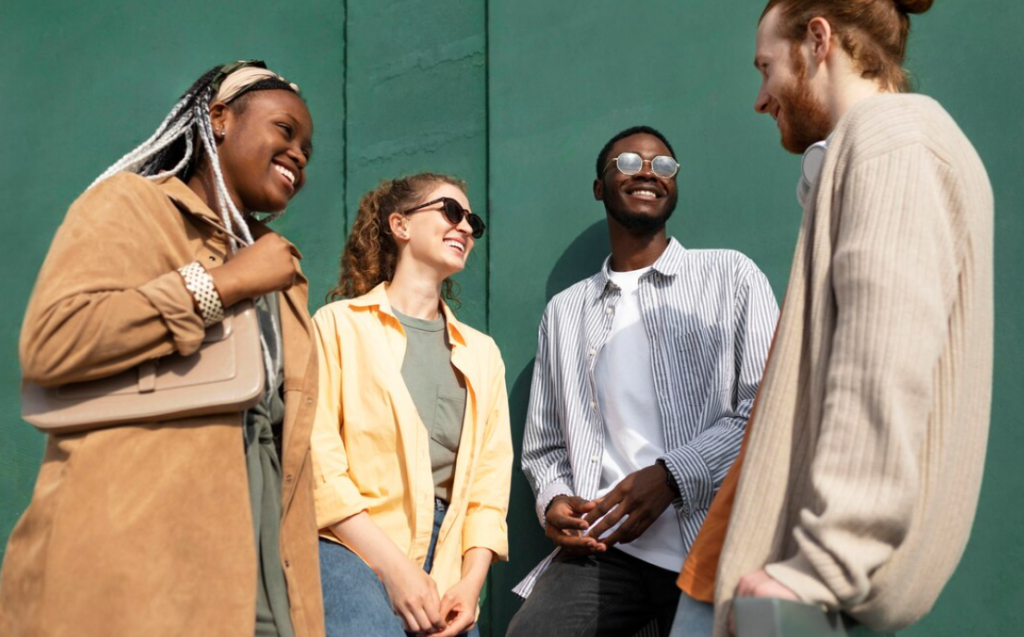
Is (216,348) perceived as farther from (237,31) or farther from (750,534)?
(237,31)

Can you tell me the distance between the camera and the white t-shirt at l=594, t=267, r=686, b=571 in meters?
4.09

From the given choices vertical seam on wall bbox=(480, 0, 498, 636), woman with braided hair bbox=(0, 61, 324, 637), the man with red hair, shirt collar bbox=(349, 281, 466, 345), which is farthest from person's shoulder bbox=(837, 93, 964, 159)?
vertical seam on wall bbox=(480, 0, 498, 636)

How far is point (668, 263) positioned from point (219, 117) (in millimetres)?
2070

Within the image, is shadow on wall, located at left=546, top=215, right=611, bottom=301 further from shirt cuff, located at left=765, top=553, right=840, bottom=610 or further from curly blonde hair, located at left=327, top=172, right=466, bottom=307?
shirt cuff, located at left=765, top=553, right=840, bottom=610

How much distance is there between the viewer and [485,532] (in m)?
4.14

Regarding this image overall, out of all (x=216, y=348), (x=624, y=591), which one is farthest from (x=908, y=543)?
(x=624, y=591)

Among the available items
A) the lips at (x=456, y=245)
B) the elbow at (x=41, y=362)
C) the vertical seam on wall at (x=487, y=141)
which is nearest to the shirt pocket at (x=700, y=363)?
the lips at (x=456, y=245)

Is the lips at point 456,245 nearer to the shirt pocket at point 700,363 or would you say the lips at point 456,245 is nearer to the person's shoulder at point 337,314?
the person's shoulder at point 337,314

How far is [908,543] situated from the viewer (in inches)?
81.0

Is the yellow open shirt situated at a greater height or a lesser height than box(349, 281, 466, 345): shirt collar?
lesser

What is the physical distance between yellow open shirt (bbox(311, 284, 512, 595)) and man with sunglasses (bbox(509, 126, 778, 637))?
26 centimetres

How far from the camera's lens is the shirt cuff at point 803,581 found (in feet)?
6.46

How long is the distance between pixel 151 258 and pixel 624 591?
2184mm

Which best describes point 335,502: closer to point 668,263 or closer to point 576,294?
point 576,294
